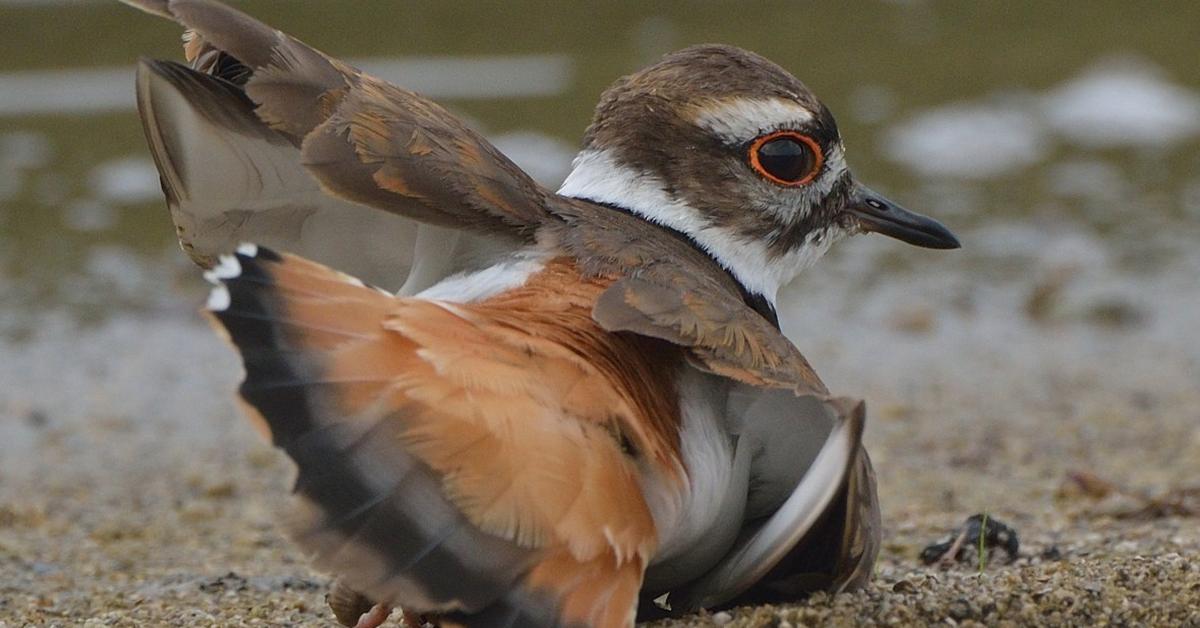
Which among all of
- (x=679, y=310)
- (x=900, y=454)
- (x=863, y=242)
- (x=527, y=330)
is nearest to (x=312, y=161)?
(x=527, y=330)

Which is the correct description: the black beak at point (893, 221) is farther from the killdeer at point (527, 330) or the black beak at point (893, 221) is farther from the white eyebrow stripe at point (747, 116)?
the white eyebrow stripe at point (747, 116)

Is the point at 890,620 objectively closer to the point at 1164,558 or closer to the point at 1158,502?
the point at 1164,558

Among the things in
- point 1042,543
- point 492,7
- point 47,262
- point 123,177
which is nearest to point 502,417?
point 1042,543

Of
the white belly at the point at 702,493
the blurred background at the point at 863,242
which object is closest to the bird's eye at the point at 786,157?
the white belly at the point at 702,493

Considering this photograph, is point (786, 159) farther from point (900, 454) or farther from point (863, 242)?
point (863, 242)

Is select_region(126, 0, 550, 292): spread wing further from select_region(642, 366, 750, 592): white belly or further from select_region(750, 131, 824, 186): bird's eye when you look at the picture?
select_region(750, 131, 824, 186): bird's eye
